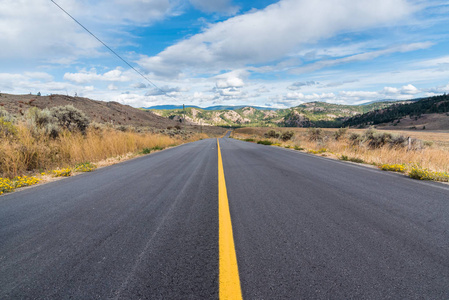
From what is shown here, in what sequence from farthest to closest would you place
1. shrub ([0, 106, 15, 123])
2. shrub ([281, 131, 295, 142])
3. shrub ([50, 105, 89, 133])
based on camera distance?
shrub ([281, 131, 295, 142]), shrub ([50, 105, 89, 133]), shrub ([0, 106, 15, 123])

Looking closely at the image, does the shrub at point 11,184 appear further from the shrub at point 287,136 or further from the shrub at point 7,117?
the shrub at point 287,136

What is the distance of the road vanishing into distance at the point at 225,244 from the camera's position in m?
1.61

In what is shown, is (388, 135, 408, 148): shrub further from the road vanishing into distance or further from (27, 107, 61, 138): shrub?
(27, 107, 61, 138): shrub

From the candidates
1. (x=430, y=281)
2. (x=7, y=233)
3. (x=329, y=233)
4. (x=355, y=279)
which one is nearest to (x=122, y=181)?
(x=7, y=233)

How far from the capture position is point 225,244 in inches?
87.8

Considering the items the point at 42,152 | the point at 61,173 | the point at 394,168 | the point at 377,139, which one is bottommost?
the point at 394,168

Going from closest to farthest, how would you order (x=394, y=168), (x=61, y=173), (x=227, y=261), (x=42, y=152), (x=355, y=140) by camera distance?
1. (x=227, y=261)
2. (x=61, y=173)
3. (x=394, y=168)
4. (x=42, y=152)
5. (x=355, y=140)

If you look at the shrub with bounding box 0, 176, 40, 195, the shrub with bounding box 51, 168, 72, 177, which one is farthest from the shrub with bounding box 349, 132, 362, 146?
the shrub with bounding box 0, 176, 40, 195

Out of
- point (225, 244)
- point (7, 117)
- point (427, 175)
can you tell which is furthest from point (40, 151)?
point (427, 175)

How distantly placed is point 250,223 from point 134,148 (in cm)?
1343

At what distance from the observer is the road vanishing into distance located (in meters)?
1.61

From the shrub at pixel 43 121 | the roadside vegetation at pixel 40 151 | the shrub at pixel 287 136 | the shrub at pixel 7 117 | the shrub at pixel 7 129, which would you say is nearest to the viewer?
the roadside vegetation at pixel 40 151

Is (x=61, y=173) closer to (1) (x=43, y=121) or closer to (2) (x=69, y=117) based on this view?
(1) (x=43, y=121)

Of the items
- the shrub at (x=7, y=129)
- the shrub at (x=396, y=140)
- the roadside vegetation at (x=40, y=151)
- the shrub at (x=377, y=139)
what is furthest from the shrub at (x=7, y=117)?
the shrub at (x=396, y=140)
